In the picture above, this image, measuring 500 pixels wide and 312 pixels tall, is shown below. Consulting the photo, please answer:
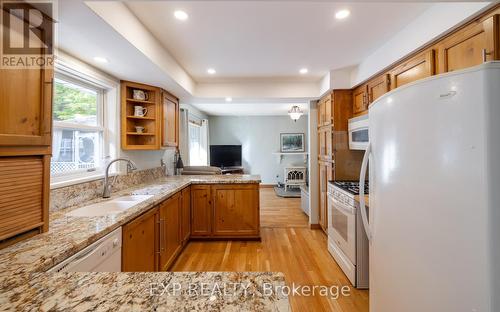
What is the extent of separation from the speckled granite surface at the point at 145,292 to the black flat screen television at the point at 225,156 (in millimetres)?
6405

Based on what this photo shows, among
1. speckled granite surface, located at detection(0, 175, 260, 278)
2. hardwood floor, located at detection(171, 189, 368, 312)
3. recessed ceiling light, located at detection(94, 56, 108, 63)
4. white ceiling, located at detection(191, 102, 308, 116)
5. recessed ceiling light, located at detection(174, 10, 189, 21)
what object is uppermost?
white ceiling, located at detection(191, 102, 308, 116)

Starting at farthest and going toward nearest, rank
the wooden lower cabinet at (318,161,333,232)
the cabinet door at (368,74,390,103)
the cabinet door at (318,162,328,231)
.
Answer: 1. the cabinet door at (318,162,328,231)
2. the wooden lower cabinet at (318,161,333,232)
3. the cabinet door at (368,74,390,103)

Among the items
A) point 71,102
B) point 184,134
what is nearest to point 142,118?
point 71,102

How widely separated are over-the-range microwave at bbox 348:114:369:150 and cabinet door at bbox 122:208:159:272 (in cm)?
231

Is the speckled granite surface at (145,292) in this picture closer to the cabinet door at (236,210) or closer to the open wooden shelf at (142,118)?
the open wooden shelf at (142,118)

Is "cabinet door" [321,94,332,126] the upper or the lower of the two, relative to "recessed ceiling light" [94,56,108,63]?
lower

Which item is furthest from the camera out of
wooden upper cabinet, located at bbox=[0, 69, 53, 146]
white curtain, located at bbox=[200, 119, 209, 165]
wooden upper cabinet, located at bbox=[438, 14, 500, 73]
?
white curtain, located at bbox=[200, 119, 209, 165]

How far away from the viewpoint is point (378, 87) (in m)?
2.44

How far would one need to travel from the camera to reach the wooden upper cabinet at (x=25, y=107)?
3.34 ft

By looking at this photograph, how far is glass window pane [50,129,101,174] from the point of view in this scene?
1.86 meters

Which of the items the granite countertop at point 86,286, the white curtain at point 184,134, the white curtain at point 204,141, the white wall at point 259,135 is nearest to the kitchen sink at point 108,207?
the granite countertop at point 86,286

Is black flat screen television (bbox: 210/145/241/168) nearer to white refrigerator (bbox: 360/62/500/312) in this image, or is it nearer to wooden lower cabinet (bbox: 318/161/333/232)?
wooden lower cabinet (bbox: 318/161/333/232)

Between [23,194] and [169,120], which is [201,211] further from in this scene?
[23,194]

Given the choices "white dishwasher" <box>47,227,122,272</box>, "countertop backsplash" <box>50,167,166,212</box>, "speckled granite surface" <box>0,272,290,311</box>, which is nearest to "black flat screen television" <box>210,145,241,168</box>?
"countertop backsplash" <box>50,167,166,212</box>
